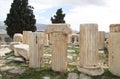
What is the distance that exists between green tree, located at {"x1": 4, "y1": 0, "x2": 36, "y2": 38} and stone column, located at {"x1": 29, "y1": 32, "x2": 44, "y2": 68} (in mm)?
25253

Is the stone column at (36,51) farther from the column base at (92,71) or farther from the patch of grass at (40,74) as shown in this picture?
the column base at (92,71)

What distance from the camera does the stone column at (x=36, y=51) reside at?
11984mm

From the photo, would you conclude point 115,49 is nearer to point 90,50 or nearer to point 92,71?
point 90,50

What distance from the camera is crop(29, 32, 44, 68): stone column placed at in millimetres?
11984

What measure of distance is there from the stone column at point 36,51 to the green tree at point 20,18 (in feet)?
82.9

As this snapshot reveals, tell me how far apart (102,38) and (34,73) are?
28.1 ft

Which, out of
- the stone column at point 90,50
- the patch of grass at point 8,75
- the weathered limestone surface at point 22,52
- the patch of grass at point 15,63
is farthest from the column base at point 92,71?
the weathered limestone surface at point 22,52

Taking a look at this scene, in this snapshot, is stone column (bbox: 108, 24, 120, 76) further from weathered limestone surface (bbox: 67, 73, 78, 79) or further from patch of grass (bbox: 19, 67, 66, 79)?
patch of grass (bbox: 19, 67, 66, 79)

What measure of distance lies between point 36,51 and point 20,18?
26749 millimetres

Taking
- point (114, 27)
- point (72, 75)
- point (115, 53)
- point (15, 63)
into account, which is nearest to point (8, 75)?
point (15, 63)

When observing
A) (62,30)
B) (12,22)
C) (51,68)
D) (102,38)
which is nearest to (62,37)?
(62,30)

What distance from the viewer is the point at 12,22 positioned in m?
37.7

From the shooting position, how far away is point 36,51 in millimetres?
12031

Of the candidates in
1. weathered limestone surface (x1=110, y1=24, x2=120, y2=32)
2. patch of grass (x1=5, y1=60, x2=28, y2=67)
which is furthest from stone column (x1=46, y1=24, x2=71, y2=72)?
patch of grass (x1=5, y1=60, x2=28, y2=67)
